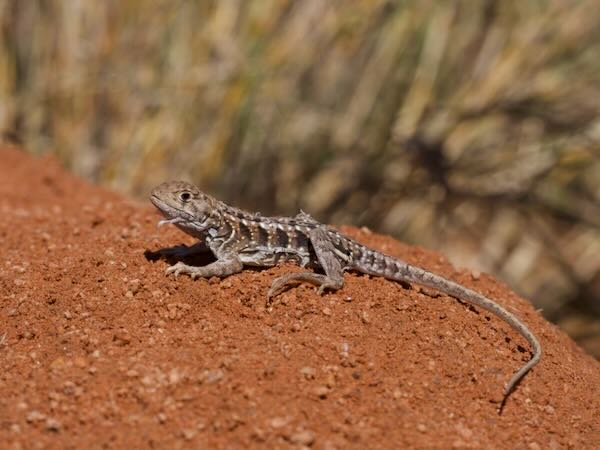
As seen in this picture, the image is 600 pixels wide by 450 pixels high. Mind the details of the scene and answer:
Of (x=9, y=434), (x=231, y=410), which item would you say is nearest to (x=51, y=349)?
(x=9, y=434)

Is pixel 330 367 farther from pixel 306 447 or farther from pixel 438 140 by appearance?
pixel 438 140

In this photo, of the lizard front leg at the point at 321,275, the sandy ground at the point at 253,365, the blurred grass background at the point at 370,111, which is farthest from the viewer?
the blurred grass background at the point at 370,111

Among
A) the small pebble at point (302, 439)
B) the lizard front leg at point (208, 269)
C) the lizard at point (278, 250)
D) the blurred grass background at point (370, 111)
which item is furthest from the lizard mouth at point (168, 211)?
the blurred grass background at point (370, 111)

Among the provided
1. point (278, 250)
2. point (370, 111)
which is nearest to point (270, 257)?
point (278, 250)

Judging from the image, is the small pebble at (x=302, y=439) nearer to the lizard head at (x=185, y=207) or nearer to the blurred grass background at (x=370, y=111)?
the lizard head at (x=185, y=207)

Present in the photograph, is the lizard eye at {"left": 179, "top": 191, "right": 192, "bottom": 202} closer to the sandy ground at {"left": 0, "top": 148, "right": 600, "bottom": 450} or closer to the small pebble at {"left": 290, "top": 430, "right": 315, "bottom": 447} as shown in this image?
the sandy ground at {"left": 0, "top": 148, "right": 600, "bottom": 450}

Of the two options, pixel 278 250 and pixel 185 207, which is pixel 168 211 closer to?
pixel 185 207

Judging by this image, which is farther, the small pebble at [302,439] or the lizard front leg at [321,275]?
the lizard front leg at [321,275]
